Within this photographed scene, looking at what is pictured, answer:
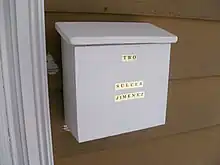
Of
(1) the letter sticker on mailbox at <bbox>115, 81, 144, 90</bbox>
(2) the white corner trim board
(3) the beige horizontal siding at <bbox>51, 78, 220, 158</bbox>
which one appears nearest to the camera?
(2) the white corner trim board

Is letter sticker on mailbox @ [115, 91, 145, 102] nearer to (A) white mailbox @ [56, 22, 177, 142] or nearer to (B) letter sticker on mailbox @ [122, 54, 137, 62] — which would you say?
(A) white mailbox @ [56, 22, 177, 142]

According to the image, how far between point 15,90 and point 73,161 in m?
0.38

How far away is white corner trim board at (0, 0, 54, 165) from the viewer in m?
0.69

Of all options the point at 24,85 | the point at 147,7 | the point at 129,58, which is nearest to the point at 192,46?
the point at 147,7

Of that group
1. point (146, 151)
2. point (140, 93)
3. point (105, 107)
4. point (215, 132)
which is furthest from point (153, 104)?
point (215, 132)

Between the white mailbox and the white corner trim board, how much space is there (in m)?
0.08

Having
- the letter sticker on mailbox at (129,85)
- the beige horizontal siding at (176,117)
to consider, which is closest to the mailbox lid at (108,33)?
the letter sticker on mailbox at (129,85)

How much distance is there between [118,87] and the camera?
795 mm

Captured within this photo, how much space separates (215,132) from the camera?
4.32 feet

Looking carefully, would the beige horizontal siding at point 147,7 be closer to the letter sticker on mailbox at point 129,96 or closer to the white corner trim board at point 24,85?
the white corner trim board at point 24,85

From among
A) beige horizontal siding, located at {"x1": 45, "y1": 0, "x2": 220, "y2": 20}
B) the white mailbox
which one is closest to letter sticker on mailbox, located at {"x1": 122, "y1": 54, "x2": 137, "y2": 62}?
the white mailbox

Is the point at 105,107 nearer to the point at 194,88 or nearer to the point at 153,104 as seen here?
the point at 153,104

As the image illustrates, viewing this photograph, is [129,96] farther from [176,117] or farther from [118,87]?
[176,117]

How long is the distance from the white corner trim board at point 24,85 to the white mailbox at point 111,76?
0.08 meters
